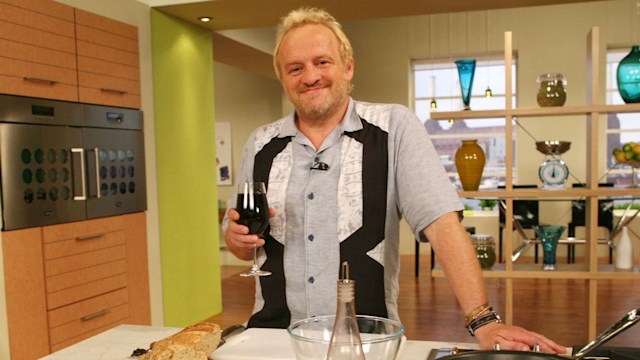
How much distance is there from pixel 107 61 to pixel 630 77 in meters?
3.24

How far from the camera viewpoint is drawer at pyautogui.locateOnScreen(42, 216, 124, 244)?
10.5 ft

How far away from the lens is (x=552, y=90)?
367cm

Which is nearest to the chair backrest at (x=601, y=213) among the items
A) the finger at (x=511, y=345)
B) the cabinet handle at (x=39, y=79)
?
the cabinet handle at (x=39, y=79)

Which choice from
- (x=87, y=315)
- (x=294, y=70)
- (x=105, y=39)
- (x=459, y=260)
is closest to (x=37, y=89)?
(x=105, y=39)

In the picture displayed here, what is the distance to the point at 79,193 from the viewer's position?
340cm

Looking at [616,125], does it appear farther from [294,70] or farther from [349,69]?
[294,70]

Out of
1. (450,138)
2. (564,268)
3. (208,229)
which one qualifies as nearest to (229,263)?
(208,229)

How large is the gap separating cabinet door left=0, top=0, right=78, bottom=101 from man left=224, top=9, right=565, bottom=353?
1925mm

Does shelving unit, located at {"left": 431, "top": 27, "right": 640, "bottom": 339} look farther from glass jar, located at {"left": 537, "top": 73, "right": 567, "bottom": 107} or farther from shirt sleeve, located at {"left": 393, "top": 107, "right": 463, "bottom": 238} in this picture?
shirt sleeve, located at {"left": 393, "top": 107, "right": 463, "bottom": 238}

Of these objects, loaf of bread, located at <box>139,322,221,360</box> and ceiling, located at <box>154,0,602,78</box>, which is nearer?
loaf of bread, located at <box>139,322,221,360</box>

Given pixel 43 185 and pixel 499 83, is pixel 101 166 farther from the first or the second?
pixel 499 83

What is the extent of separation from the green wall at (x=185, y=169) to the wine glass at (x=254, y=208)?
2911 mm

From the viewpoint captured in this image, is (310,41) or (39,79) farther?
(39,79)

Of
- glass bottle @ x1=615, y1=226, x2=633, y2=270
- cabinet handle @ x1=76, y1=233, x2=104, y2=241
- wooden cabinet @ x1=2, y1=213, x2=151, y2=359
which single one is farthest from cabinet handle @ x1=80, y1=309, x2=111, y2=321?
glass bottle @ x1=615, y1=226, x2=633, y2=270
